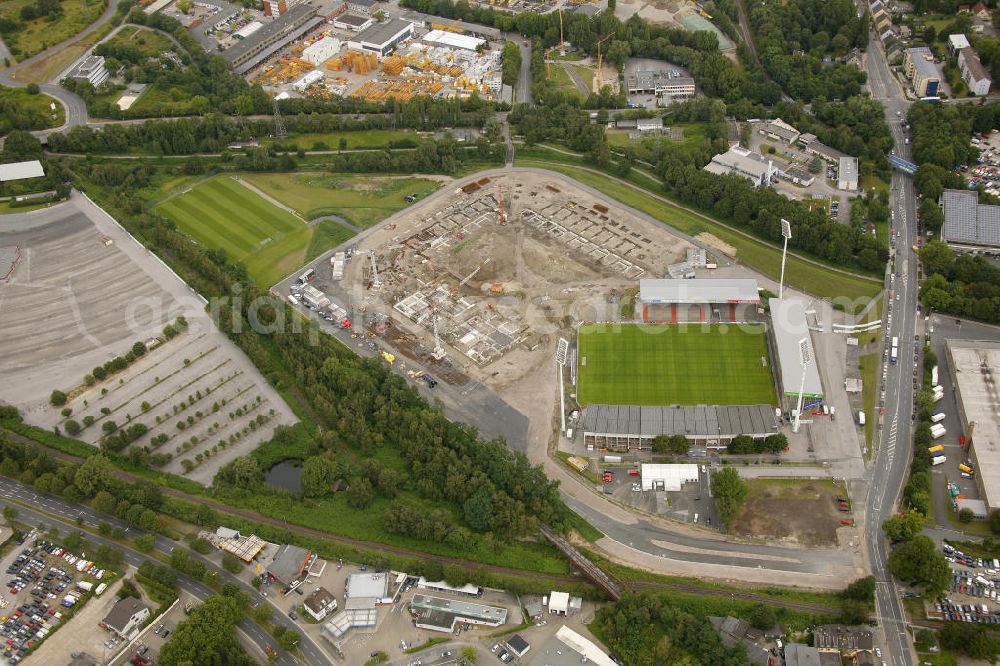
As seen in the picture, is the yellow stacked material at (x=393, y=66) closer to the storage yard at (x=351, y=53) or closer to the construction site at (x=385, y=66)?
the construction site at (x=385, y=66)

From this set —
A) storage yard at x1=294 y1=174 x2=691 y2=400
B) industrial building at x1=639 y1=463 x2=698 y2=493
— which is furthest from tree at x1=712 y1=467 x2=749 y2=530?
storage yard at x1=294 y1=174 x2=691 y2=400

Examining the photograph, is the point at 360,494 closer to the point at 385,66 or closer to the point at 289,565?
the point at 289,565

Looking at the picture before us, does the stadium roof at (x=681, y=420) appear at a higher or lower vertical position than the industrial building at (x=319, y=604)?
higher

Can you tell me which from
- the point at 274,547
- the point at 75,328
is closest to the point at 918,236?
the point at 274,547

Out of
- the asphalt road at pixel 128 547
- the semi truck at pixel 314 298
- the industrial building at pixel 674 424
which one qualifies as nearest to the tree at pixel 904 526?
the industrial building at pixel 674 424

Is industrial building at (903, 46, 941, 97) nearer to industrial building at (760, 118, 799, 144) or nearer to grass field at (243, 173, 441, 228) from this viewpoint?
industrial building at (760, 118, 799, 144)

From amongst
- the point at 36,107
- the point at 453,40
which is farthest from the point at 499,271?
the point at 36,107
